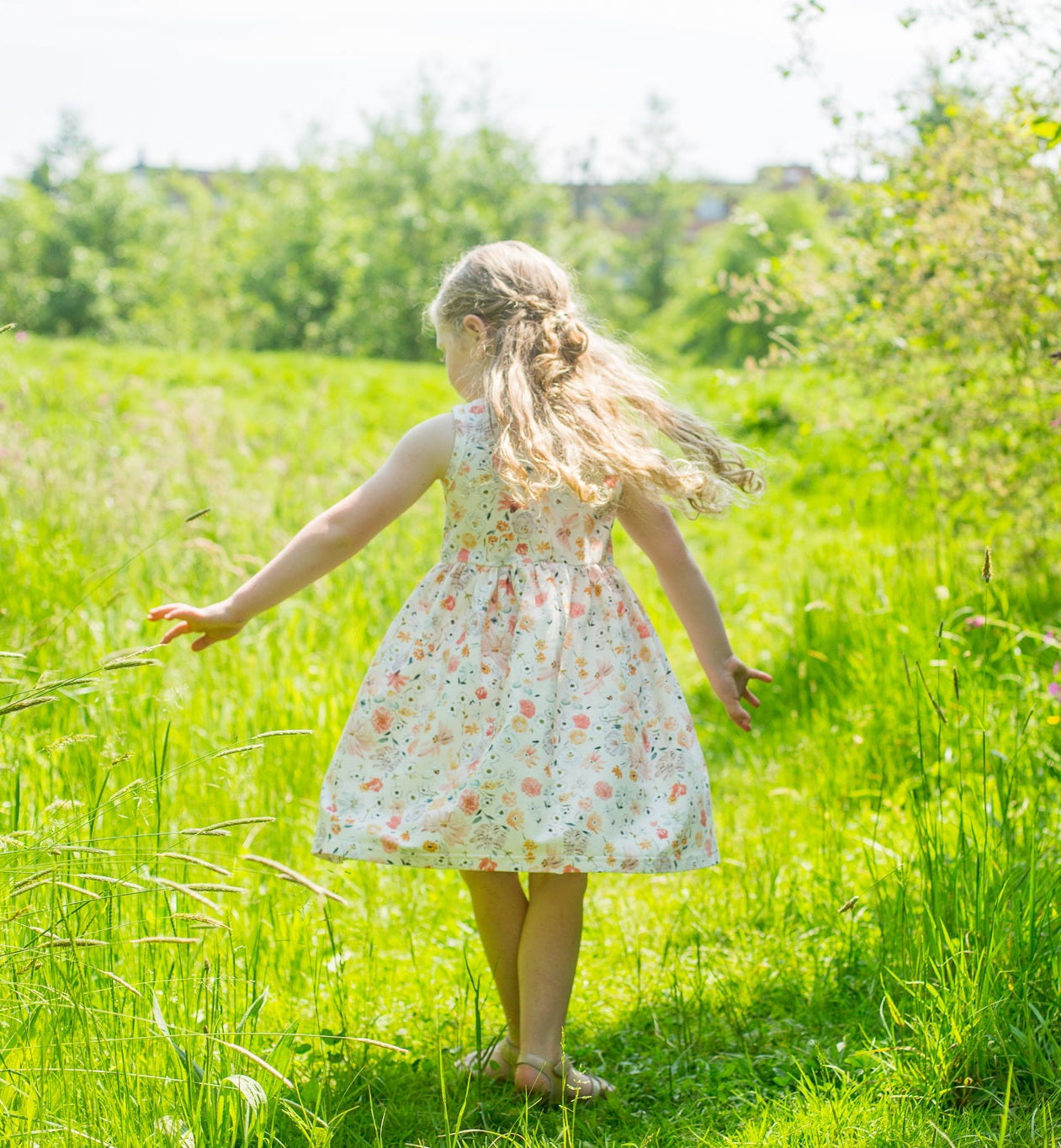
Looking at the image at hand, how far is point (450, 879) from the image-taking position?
11.4 feet

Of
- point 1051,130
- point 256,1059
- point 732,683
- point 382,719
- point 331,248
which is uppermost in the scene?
point 331,248

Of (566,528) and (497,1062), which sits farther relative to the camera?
(566,528)

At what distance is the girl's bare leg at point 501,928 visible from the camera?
97.3 inches

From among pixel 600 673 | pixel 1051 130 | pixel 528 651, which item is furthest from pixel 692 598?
pixel 1051 130

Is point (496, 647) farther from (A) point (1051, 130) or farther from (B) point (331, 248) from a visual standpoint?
(B) point (331, 248)

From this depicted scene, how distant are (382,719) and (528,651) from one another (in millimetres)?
333

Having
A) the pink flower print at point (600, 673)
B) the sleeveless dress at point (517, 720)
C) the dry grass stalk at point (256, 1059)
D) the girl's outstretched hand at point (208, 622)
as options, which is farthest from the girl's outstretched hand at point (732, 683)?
the dry grass stalk at point (256, 1059)

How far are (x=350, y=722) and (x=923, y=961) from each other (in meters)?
1.18

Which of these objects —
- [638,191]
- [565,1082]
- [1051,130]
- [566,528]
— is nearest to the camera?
[565,1082]

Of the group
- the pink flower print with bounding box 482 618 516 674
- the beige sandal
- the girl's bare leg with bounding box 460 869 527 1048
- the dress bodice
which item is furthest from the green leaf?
the beige sandal

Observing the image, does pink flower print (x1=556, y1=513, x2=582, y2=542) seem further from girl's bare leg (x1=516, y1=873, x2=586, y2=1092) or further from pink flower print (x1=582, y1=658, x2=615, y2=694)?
girl's bare leg (x1=516, y1=873, x2=586, y2=1092)

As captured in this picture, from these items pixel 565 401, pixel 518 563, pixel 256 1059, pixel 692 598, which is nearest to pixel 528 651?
pixel 518 563

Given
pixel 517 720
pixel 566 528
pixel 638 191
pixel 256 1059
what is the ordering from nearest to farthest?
1. pixel 256 1059
2. pixel 517 720
3. pixel 566 528
4. pixel 638 191

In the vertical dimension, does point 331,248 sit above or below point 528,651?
above
